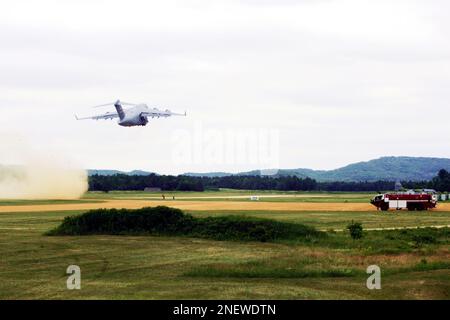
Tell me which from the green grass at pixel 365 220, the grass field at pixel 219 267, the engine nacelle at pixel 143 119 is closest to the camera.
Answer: the grass field at pixel 219 267

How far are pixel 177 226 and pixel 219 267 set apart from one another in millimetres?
20720

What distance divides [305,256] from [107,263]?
11732 millimetres

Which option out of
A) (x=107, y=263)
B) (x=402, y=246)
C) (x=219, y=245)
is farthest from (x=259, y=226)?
(x=107, y=263)

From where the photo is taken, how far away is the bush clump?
53375mm

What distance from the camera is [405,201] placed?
317 feet

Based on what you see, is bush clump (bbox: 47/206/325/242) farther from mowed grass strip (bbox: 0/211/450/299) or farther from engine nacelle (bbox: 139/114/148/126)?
engine nacelle (bbox: 139/114/148/126)

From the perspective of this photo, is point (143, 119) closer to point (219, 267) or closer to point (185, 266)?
point (185, 266)

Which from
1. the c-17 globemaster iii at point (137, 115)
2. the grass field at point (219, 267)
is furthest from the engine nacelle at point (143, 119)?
the grass field at point (219, 267)

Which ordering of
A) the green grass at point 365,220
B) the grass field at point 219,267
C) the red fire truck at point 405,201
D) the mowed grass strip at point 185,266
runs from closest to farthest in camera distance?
1. the mowed grass strip at point 185,266
2. the grass field at point 219,267
3. the green grass at point 365,220
4. the red fire truck at point 405,201

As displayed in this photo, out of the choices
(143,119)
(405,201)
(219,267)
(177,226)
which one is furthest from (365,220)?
(219,267)

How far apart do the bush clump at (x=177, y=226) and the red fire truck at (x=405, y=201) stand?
42604 millimetres

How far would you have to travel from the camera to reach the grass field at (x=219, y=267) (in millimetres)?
30375

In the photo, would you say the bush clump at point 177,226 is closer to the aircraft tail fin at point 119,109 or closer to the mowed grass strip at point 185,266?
the mowed grass strip at point 185,266
